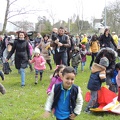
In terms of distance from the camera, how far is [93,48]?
13.5 m

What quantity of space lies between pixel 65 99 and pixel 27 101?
3.73 meters

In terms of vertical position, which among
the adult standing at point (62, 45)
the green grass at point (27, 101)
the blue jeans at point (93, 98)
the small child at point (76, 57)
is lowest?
the green grass at point (27, 101)

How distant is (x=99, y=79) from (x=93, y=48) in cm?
738

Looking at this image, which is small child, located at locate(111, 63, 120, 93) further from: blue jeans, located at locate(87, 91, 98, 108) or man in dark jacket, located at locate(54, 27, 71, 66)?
man in dark jacket, located at locate(54, 27, 71, 66)

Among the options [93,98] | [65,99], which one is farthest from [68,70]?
[93,98]

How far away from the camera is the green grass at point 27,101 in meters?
6.23

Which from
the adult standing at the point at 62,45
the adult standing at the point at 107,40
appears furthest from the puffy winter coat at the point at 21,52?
the adult standing at the point at 107,40

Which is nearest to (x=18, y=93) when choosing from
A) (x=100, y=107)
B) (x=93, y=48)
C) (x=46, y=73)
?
(x=100, y=107)

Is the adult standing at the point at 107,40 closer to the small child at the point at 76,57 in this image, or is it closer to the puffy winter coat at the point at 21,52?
the small child at the point at 76,57

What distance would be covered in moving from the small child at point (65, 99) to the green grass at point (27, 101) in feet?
6.45

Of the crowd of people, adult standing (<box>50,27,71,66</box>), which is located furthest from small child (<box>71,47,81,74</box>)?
adult standing (<box>50,27,71,66</box>)

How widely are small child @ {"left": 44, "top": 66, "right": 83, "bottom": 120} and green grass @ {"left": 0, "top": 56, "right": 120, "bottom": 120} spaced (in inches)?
77.4

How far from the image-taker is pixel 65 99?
4.13 metres

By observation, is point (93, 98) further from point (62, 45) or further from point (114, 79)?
point (62, 45)
